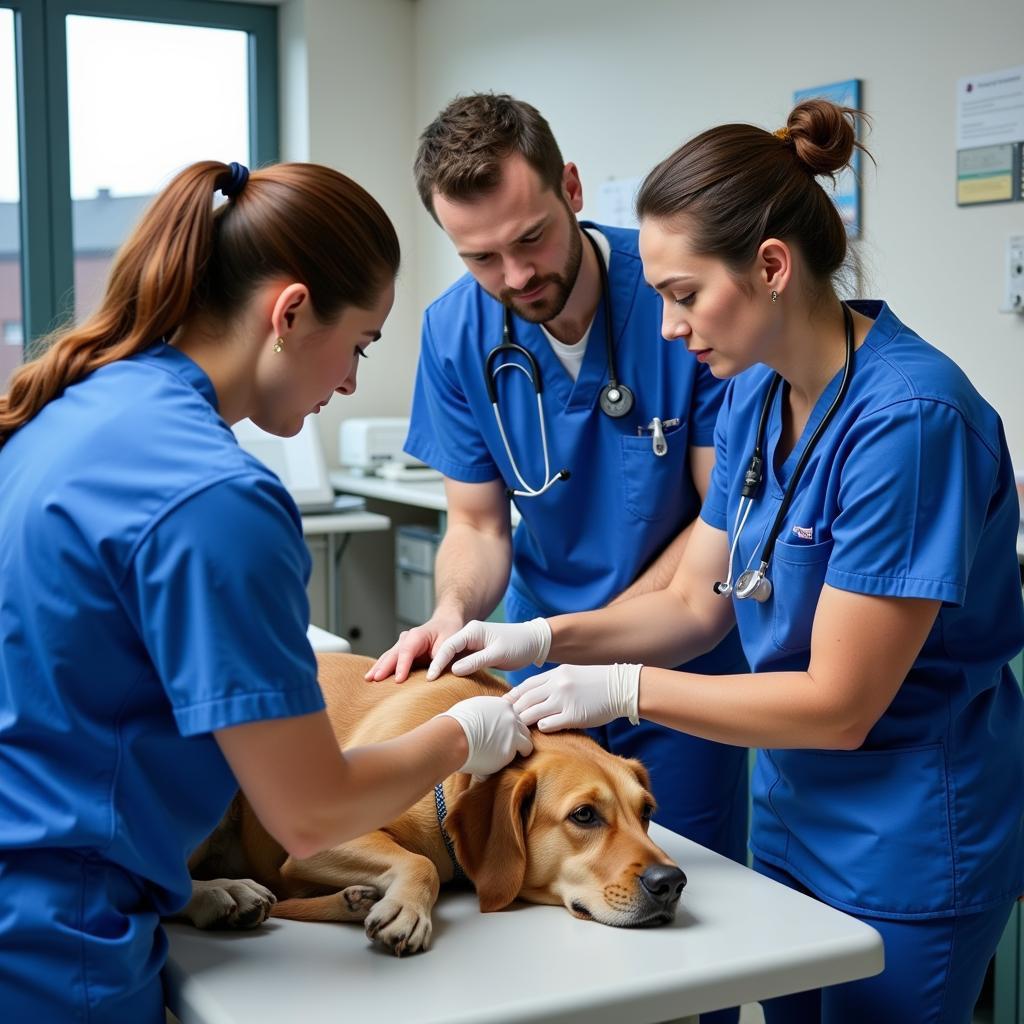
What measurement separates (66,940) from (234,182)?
2.17 feet

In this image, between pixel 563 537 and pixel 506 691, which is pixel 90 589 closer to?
pixel 506 691

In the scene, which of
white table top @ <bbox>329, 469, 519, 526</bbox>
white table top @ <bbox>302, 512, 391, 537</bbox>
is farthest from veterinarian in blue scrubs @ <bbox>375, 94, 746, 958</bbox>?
white table top @ <bbox>302, 512, 391, 537</bbox>

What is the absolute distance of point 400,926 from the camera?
1.10 meters

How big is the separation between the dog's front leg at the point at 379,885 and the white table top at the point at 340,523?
8.90 feet

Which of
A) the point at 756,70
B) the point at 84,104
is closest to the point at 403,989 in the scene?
the point at 756,70

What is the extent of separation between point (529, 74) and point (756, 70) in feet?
3.71

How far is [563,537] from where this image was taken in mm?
2008

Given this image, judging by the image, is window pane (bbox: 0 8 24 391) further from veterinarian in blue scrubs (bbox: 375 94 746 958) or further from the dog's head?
the dog's head

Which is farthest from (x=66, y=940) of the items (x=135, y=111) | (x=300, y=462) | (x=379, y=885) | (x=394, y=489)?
(x=135, y=111)

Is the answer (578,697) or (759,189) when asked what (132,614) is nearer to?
(578,697)

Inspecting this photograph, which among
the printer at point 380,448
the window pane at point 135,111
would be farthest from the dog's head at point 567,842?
the window pane at point 135,111

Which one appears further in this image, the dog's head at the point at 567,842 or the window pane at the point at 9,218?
the window pane at the point at 9,218

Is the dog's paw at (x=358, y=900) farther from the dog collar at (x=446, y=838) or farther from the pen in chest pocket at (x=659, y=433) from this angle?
the pen in chest pocket at (x=659, y=433)

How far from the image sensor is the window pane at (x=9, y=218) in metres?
4.37
